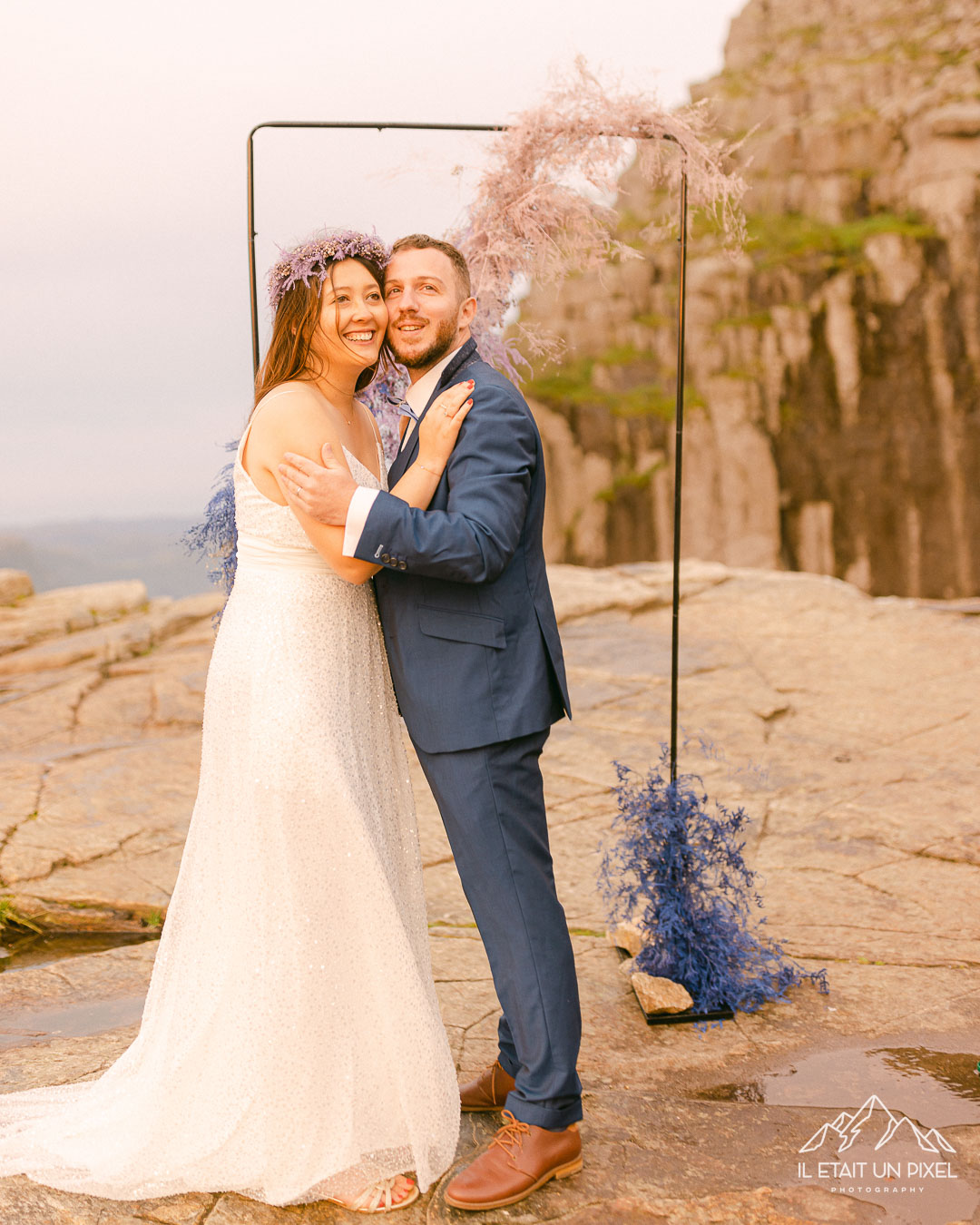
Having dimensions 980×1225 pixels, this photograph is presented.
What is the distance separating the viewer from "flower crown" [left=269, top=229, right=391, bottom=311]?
7.50ft

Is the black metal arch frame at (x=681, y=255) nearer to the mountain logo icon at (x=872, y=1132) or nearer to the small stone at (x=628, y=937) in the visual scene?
the small stone at (x=628, y=937)

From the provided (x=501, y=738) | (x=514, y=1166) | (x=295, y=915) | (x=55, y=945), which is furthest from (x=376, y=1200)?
(x=55, y=945)

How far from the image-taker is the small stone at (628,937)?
3523mm

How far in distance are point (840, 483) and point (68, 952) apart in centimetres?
1963

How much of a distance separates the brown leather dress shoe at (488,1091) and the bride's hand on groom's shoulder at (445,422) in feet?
4.92

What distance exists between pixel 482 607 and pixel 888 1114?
163cm

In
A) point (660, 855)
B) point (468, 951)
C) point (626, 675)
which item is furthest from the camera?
point (626, 675)

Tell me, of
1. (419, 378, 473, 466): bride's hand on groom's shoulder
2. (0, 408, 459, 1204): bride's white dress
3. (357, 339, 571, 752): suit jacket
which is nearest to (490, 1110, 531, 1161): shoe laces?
(0, 408, 459, 1204): bride's white dress

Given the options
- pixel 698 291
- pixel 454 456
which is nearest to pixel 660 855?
pixel 454 456

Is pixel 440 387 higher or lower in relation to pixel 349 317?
lower

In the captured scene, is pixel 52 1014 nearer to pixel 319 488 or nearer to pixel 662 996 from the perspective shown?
pixel 662 996

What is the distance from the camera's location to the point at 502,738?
2.19 metres

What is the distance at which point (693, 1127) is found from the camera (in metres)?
2.47

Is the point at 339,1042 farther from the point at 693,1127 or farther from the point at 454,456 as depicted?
the point at 454,456
